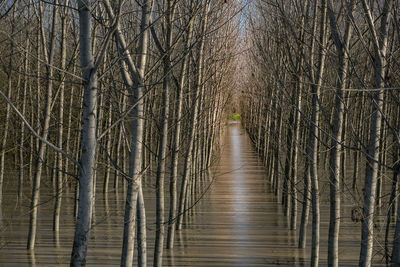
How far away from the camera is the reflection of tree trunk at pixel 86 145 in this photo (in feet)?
11.5

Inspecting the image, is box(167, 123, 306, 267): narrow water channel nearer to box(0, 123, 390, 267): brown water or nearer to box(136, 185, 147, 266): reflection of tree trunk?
box(0, 123, 390, 267): brown water

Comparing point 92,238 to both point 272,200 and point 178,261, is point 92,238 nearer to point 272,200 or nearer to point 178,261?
point 178,261

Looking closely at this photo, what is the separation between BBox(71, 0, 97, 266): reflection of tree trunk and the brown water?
7.50ft

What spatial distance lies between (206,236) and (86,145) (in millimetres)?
6543

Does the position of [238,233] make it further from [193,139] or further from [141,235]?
[141,235]

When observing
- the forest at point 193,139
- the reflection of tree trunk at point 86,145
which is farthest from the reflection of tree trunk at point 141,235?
the reflection of tree trunk at point 86,145

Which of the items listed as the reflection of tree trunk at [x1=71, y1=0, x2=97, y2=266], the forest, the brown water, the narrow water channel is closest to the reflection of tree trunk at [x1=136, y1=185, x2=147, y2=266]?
the forest

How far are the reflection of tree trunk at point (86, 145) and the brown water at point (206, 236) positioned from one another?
7.50 feet

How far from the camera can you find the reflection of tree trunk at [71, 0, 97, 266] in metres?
3.51

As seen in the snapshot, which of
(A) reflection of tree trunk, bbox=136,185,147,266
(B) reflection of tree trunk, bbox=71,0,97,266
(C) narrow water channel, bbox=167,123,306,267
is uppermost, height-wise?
(B) reflection of tree trunk, bbox=71,0,97,266

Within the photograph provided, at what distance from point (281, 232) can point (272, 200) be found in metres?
3.34

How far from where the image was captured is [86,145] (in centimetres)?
356

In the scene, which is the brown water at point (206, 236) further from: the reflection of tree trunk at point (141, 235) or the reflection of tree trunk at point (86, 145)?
the reflection of tree trunk at point (86, 145)

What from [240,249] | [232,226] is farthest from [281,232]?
[240,249]
